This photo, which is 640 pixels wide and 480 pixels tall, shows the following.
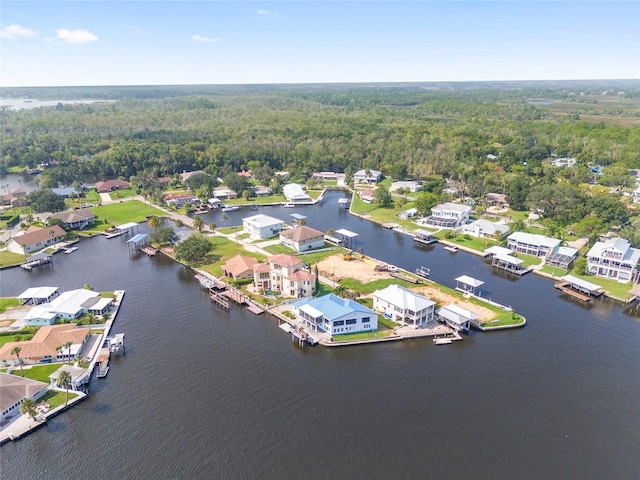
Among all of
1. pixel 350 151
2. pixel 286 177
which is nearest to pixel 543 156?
pixel 350 151

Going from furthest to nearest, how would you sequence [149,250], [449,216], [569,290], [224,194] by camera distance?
[224,194]
[449,216]
[149,250]
[569,290]

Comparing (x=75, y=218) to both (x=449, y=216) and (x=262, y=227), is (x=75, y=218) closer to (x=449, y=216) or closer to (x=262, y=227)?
(x=262, y=227)

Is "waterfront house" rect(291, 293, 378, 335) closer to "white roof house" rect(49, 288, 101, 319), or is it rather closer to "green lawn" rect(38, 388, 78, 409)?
"green lawn" rect(38, 388, 78, 409)

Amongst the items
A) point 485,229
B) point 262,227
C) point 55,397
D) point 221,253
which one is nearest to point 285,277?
point 221,253

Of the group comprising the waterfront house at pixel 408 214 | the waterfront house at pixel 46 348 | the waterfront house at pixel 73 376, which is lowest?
the waterfront house at pixel 408 214

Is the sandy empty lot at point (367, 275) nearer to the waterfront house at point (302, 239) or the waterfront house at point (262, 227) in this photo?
the waterfront house at point (302, 239)

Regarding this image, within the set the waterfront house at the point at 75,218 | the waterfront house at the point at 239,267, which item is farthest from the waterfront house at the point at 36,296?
the waterfront house at the point at 75,218
